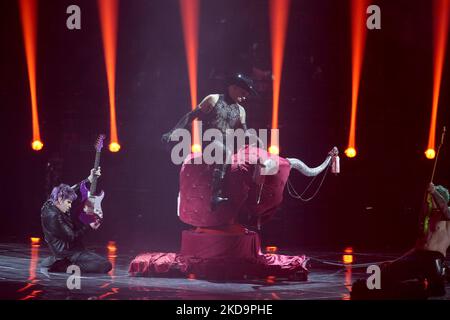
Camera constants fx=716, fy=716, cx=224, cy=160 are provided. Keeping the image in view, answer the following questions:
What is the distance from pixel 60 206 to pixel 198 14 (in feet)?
18.8

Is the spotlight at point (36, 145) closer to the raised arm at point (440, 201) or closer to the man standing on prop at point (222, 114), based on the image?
the man standing on prop at point (222, 114)

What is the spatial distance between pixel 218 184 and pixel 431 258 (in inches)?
83.8

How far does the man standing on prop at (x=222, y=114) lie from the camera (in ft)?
23.4

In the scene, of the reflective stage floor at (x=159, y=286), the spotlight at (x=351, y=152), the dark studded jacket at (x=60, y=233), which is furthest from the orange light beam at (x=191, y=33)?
the dark studded jacket at (x=60, y=233)

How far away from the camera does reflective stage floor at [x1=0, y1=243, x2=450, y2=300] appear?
5969 mm

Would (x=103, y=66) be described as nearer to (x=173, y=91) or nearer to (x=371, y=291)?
(x=173, y=91)

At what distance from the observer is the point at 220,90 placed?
11.9 m

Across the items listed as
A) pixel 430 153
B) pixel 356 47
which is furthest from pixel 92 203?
pixel 430 153

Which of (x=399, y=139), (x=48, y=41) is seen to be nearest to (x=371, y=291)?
(x=399, y=139)

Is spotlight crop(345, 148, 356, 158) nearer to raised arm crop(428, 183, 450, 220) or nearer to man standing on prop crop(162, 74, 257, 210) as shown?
man standing on prop crop(162, 74, 257, 210)

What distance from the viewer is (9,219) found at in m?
12.5

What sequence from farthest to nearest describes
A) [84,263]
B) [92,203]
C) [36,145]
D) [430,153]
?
[36,145] < [430,153] < [92,203] < [84,263]

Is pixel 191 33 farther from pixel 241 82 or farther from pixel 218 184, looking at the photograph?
pixel 218 184
